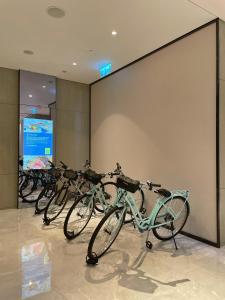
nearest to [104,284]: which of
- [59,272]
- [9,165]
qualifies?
[59,272]

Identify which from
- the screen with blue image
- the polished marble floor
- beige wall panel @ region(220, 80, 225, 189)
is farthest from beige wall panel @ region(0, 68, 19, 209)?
beige wall panel @ region(220, 80, 225, 189)

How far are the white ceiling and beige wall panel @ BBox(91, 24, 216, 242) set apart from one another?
340 millimetres

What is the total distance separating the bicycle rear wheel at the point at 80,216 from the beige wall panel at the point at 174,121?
1259mm

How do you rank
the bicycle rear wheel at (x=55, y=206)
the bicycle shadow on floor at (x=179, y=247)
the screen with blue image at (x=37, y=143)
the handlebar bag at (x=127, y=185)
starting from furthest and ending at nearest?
the screen with blue image at (x=37, y=143), the bicycle rear wheel at (x=55, y=206), the bicycle shadow on floor at (x=179, y=247), the handlebar bag at (x=127, y=185)

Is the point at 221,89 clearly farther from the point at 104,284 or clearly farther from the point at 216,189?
the point at 104,284

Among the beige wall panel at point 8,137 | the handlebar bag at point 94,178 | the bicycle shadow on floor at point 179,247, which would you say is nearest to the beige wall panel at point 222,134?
the bicycle shadow on floor at point 179,247

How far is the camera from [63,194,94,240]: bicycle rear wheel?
3393 millimetres

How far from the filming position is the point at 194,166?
350 cm

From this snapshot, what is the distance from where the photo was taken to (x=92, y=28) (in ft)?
11.3

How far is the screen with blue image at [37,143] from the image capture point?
5.27m

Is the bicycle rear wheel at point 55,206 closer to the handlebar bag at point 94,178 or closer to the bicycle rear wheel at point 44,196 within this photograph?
the bicycle rear wheel at point 44,196

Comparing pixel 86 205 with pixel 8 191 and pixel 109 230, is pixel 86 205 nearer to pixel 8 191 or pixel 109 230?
pixel 109 230

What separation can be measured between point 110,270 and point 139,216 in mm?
770

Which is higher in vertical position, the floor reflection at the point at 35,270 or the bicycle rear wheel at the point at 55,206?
the bicycle rear wheel at the point at 55,206
